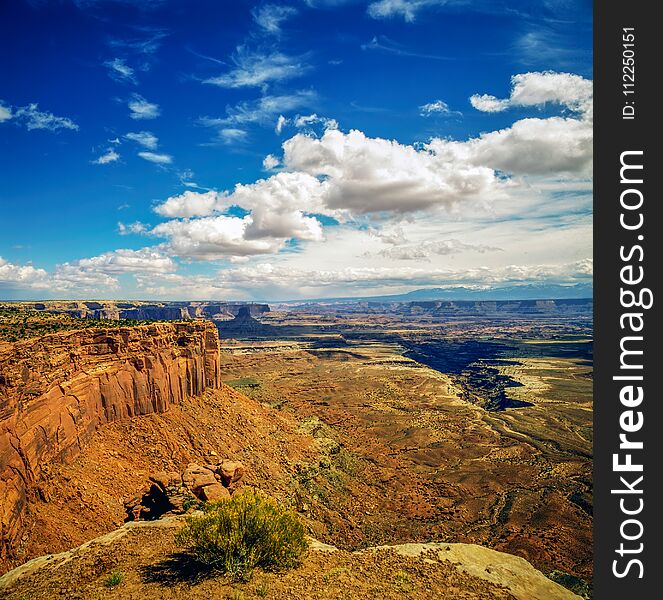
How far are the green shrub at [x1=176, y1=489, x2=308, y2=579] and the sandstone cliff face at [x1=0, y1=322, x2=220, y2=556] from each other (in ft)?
36.6

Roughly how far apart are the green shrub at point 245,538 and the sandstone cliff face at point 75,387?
1115cm

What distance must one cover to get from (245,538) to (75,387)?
20.7 metres

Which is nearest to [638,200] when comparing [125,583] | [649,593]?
[649,593]

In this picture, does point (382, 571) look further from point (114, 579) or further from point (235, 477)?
point (235, 477)

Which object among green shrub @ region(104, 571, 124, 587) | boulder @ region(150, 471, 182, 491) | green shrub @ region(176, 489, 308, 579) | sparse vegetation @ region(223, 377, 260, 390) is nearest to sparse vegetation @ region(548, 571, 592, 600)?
green shrub @ region(176, 489, 308, 579)

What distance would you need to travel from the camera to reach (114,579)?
16000mm

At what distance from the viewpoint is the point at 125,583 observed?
16016 mm

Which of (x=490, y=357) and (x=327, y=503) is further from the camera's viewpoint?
(x=490, y=357)

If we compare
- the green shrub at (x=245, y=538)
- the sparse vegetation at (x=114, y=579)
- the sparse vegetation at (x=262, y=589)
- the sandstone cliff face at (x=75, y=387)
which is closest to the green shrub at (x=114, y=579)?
the sparse vegetation at (x=114, y=579)

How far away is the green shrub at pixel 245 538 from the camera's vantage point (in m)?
16.6

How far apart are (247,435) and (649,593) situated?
39.5m

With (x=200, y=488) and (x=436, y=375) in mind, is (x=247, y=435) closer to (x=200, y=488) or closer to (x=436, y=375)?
(x=200, y=488)

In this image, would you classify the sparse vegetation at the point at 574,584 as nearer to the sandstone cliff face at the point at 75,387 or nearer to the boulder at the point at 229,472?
the boulder at the point at 229,472

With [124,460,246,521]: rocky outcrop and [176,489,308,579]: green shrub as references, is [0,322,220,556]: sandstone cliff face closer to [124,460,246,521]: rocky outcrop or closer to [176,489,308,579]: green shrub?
[124,460,246,521]: rocky outcrop
